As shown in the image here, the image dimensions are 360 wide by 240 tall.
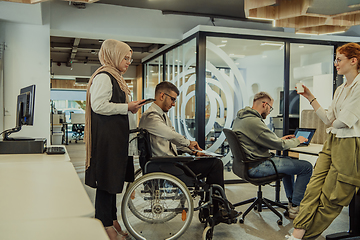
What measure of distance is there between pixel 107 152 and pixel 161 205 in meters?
0.58

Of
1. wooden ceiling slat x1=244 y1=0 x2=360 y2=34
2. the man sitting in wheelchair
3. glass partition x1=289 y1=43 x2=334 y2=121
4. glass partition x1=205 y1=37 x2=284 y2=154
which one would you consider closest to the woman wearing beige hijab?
the man sitting in wheelchair

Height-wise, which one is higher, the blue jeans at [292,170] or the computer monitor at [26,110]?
the computer monitor at [26,110]

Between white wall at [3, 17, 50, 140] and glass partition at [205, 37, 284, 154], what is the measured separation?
2.52 meters

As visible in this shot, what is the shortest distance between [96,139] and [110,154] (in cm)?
14

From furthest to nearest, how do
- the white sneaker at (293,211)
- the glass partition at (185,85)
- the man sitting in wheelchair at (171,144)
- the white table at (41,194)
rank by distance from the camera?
the glass partition at (185,85) < the white sneaker at (293,211) < the man sitting in wheelchair at (171,144) < the white table at (41,194)

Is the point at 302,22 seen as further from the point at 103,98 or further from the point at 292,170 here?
the point at 103,98

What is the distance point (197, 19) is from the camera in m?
5.86

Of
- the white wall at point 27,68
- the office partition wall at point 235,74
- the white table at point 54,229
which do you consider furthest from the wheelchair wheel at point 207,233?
the white wall at point 27,68

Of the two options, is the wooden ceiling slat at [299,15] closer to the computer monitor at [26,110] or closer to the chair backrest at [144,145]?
the chair backrest at [144,145]

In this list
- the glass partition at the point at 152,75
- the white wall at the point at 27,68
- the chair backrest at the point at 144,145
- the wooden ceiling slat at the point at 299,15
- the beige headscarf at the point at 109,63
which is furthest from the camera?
the glass partition at the point at 152,75

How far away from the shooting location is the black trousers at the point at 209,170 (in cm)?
252

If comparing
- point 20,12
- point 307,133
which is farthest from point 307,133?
point 20,12

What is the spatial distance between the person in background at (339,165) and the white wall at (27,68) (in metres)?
3.93

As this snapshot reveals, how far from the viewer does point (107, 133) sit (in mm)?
2131
